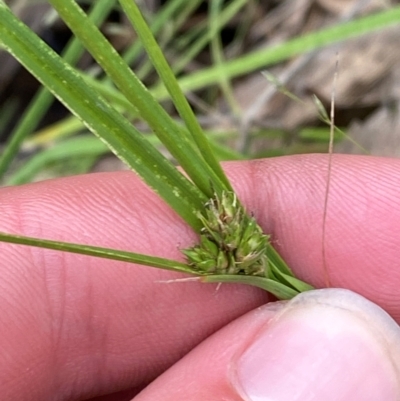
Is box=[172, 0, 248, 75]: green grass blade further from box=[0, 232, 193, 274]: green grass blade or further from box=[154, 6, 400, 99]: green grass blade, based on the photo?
box=[0, 232, 193, 274]: green grass blade

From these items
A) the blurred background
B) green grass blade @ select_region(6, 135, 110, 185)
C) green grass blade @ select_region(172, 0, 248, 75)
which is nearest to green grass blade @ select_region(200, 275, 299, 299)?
the blurred background

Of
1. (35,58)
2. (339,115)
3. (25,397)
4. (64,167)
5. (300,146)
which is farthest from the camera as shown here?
(64,167)

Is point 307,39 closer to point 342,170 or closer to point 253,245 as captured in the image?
point 342,170

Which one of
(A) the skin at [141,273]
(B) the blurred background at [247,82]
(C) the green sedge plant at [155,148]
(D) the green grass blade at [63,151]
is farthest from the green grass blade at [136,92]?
(D) the green grass blade at [63,151]

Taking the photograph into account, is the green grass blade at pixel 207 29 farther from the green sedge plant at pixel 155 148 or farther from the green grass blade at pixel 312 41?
the green sedge plant at pixel 155 148

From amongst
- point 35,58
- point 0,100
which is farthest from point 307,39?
point 0,100

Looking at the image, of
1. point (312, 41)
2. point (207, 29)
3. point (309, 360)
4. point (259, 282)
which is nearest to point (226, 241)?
point (259, 282)
